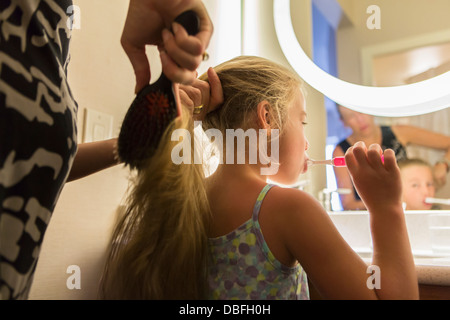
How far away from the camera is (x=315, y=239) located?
0.48m

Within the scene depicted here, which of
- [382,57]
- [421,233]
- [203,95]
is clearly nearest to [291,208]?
[203,95]

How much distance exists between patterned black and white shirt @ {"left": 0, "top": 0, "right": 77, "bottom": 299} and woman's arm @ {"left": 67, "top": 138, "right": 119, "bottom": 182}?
0.15 meters

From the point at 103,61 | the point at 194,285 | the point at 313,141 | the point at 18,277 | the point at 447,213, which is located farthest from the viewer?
the point at 313,141

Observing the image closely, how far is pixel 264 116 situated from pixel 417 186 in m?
0.65

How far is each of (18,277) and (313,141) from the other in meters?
0.98

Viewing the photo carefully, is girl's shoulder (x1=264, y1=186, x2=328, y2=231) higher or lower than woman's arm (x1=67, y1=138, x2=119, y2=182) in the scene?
lower

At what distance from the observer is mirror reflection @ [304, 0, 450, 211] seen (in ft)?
3.40

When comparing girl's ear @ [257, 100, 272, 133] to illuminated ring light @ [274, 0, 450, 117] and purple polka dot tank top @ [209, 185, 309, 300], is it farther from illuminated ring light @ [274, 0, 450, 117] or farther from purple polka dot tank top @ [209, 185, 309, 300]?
illuminated ring light @ [274, 0, 450, 117]

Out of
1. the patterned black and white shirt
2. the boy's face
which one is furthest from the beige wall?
the patterned black and white shirt

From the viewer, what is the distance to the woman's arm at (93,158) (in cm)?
53

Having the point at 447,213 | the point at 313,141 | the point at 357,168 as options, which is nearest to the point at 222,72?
the point at 357,168

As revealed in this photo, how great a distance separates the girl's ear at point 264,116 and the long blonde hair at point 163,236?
0.16 meters

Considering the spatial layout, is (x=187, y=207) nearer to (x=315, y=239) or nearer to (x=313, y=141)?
(x=315, y=239)

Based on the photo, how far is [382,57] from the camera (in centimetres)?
110
